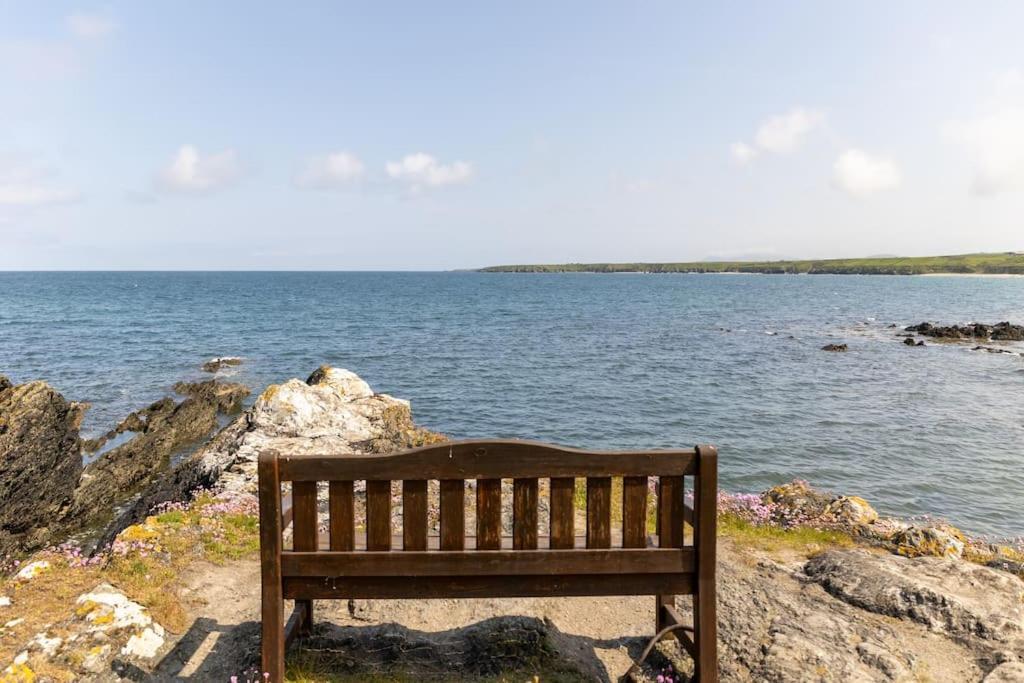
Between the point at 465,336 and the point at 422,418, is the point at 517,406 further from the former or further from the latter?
the point at 465,336

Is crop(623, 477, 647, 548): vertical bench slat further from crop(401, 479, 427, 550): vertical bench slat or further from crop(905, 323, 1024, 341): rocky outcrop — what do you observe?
crop(905, 323, 1024, 341): rocky outcrop

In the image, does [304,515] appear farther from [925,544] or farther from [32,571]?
[925,544]

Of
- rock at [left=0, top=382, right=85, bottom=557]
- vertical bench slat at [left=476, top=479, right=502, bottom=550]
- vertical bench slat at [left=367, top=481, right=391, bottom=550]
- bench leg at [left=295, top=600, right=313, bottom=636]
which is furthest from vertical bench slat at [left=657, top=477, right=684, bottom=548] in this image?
rock at [left=0, top=382, right=85, bottom=557]

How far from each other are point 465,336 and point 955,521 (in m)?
40.3

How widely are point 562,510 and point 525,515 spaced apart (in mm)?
272

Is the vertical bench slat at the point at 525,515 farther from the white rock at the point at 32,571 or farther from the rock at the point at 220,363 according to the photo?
the rock at the point at 220,363

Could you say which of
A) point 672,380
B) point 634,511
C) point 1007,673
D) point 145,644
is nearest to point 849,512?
point 1007,673

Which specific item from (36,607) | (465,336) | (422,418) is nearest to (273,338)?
(465,336)

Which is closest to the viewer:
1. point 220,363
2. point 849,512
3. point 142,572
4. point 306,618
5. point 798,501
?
point 306,618

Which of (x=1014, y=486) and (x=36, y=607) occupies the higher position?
(x=36, y=607)

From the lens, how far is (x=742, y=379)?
99.2ft

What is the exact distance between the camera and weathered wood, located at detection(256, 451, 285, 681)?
14.0 ft

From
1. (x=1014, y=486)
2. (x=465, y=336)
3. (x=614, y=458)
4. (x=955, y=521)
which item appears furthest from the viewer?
(x=465, y=336)

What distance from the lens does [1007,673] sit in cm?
501
